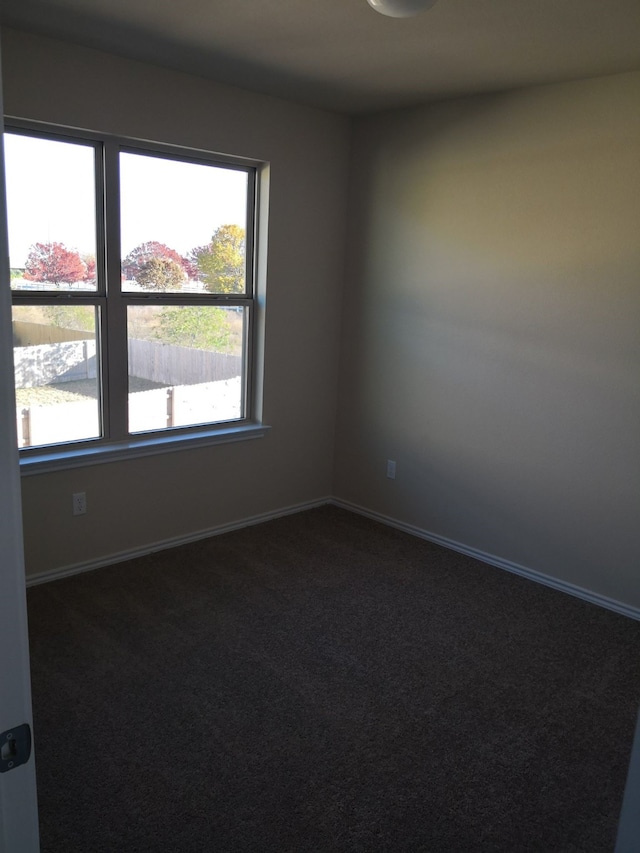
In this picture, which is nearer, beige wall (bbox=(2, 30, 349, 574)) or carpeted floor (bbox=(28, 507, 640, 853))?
carpeted floor (bbox=(28, 507, 640, 853))

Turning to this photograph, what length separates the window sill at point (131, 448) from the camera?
329 cm

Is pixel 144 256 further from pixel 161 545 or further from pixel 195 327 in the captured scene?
pixel 161 545

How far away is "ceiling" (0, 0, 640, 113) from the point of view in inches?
96.8

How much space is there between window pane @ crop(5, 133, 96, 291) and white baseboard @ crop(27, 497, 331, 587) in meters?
1.41

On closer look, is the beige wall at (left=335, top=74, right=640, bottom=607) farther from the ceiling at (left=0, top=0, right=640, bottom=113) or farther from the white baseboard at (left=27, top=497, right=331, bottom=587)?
the white baseboard at (left=27, top=497, right=331, bottom=587)

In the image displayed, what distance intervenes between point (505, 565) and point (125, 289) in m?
2.54

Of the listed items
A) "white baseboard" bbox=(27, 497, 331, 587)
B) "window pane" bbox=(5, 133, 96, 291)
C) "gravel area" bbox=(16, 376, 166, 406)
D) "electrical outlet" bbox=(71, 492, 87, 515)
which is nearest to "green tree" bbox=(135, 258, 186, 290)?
"window pane" bbox=(5, 133, 96, 291)

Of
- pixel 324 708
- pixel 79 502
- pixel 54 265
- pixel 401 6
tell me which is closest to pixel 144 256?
pixel 54 265

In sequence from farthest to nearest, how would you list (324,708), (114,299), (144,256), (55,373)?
(144,256) < (114,299) < (55,373) < (324,708)

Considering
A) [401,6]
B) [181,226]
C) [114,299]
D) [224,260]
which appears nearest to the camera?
[401,6]

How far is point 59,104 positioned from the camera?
3.02 metres

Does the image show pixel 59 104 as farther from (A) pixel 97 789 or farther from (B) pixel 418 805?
(B) pixel 418 805

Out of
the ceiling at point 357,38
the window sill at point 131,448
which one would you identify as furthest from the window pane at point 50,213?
the window sill at point 131,448

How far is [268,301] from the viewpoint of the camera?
13.2ft
